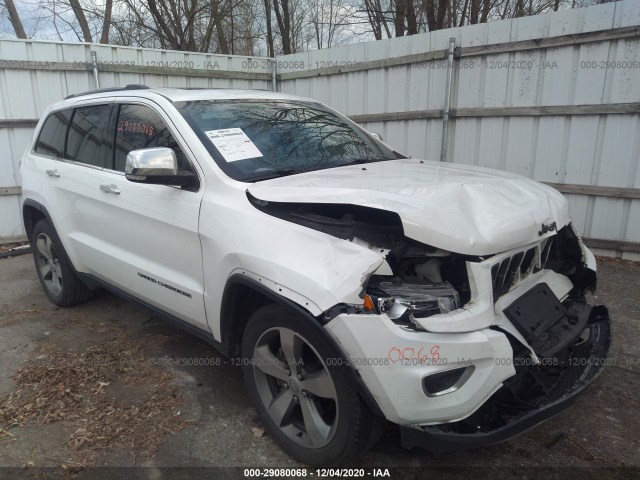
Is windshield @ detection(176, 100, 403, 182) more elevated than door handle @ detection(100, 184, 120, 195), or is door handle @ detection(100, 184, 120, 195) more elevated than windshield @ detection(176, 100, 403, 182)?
windshield @ detection(176, 100, 403, 182)

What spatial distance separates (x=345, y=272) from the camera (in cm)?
201

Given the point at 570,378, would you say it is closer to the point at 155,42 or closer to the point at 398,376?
the point at 398,376

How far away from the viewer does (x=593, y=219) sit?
→ 5.66 meters

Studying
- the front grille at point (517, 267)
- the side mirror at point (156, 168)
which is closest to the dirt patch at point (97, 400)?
the side mirror at point (156, 168)

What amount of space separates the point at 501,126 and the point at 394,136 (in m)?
1.61

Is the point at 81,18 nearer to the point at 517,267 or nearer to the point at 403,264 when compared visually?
the point at 403,264

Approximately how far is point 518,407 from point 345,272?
3.17ft

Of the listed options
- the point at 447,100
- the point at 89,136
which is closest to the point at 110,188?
the point at 89,136

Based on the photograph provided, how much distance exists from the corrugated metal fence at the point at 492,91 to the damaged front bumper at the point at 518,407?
381cm

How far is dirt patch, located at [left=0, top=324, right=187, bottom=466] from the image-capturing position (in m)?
2.68

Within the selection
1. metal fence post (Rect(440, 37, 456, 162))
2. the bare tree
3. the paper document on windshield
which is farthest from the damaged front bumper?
the bare tree

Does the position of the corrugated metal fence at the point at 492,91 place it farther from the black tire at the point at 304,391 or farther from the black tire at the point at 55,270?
the black tire at the point at 304,391

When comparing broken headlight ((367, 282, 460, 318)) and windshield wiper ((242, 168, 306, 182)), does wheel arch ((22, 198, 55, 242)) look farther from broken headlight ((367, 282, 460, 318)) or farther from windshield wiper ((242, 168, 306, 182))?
broken headlight ((367, 282, 460, 318))

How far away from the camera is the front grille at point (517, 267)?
221 cm
